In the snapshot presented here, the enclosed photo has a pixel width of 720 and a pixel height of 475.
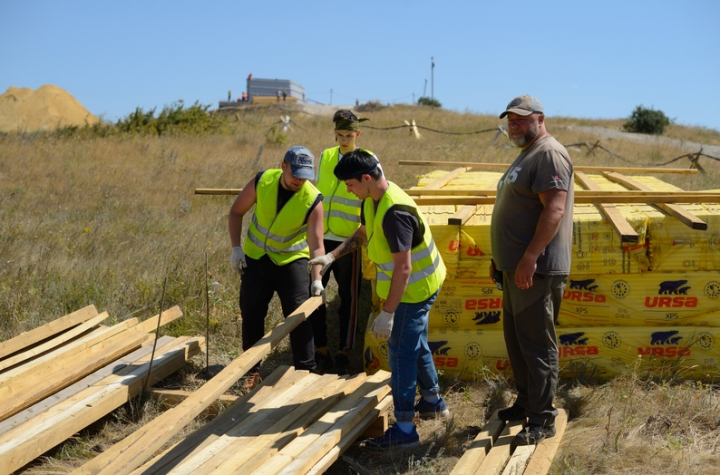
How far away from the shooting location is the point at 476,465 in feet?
11.4

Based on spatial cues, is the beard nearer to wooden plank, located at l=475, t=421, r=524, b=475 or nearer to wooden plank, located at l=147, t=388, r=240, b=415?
wooden plank, located at l=475, t=421, r=524, b=475

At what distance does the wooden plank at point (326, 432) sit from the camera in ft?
10.4

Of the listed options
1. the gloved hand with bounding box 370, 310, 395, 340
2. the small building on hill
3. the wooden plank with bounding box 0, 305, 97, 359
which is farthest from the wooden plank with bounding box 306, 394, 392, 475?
the small building on hill

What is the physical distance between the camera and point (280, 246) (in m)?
4.55

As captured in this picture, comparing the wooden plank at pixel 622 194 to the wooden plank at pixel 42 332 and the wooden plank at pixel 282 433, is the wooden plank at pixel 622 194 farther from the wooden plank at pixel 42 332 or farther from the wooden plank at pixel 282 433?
the wooden plank at pixel 42 332

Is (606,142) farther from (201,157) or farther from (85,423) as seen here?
(85,423)

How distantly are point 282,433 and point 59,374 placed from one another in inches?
64.4

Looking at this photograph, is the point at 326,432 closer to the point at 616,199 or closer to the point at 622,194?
the point at 616,199

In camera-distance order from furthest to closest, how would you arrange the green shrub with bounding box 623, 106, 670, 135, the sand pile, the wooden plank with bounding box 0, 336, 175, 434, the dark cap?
the green shrub with bounding box 623, 106, 670, 135 → the sand pile → the dark cap → the wooden plank with bounding box 0, 336, 175, 434

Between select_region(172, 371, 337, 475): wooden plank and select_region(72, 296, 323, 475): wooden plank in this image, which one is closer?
select_region(72, 296, 323, 475): wooden plank

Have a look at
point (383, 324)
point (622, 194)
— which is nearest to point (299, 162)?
point (383, 324)

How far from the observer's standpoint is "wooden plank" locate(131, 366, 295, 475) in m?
3.28

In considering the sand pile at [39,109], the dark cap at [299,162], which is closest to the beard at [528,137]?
the dark cap at [299,162]

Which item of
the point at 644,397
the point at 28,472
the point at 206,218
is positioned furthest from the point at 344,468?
the point at 206,218
